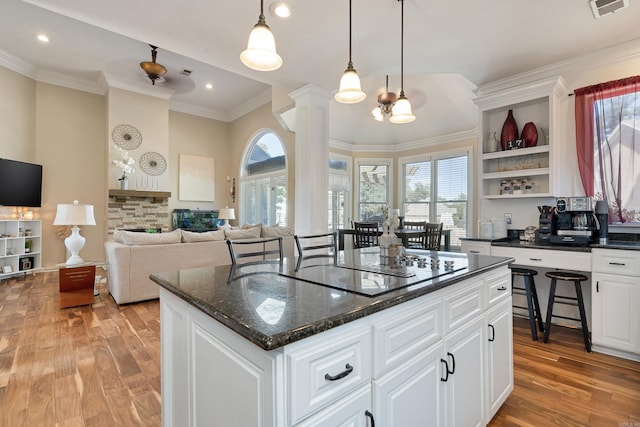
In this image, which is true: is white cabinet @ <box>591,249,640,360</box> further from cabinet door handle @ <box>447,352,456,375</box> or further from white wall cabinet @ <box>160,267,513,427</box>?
cabinet door handle @ <box>447,352,456,375</box>

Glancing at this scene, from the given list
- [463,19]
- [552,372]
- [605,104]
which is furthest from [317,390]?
[605,104]

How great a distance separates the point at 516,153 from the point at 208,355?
3554 millimetres

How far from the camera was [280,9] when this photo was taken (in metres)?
2.43

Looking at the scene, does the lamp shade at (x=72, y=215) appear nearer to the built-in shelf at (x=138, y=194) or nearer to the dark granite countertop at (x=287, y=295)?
the built-in shelf at (x=138, y=194)

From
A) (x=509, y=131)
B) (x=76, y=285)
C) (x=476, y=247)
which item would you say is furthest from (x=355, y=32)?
(x=76, y=285)

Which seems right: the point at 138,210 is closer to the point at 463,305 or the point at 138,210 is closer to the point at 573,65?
the point at 463,305

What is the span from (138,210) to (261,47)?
6048mm

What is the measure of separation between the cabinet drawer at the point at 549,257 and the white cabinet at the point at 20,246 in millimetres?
7250

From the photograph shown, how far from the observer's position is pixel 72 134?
6.27 meters

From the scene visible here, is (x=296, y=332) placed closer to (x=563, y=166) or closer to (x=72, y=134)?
(x=563, y=166)

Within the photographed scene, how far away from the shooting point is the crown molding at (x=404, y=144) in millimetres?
6211

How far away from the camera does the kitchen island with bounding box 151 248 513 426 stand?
33.4 inches

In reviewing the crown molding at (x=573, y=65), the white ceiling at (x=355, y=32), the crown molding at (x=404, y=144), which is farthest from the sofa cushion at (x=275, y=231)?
the crown molding at (x=573, y=65)

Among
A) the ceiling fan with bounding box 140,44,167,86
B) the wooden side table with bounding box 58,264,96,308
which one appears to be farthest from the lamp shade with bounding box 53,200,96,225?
the ceiling fan with bounding box 140,44,167,86
